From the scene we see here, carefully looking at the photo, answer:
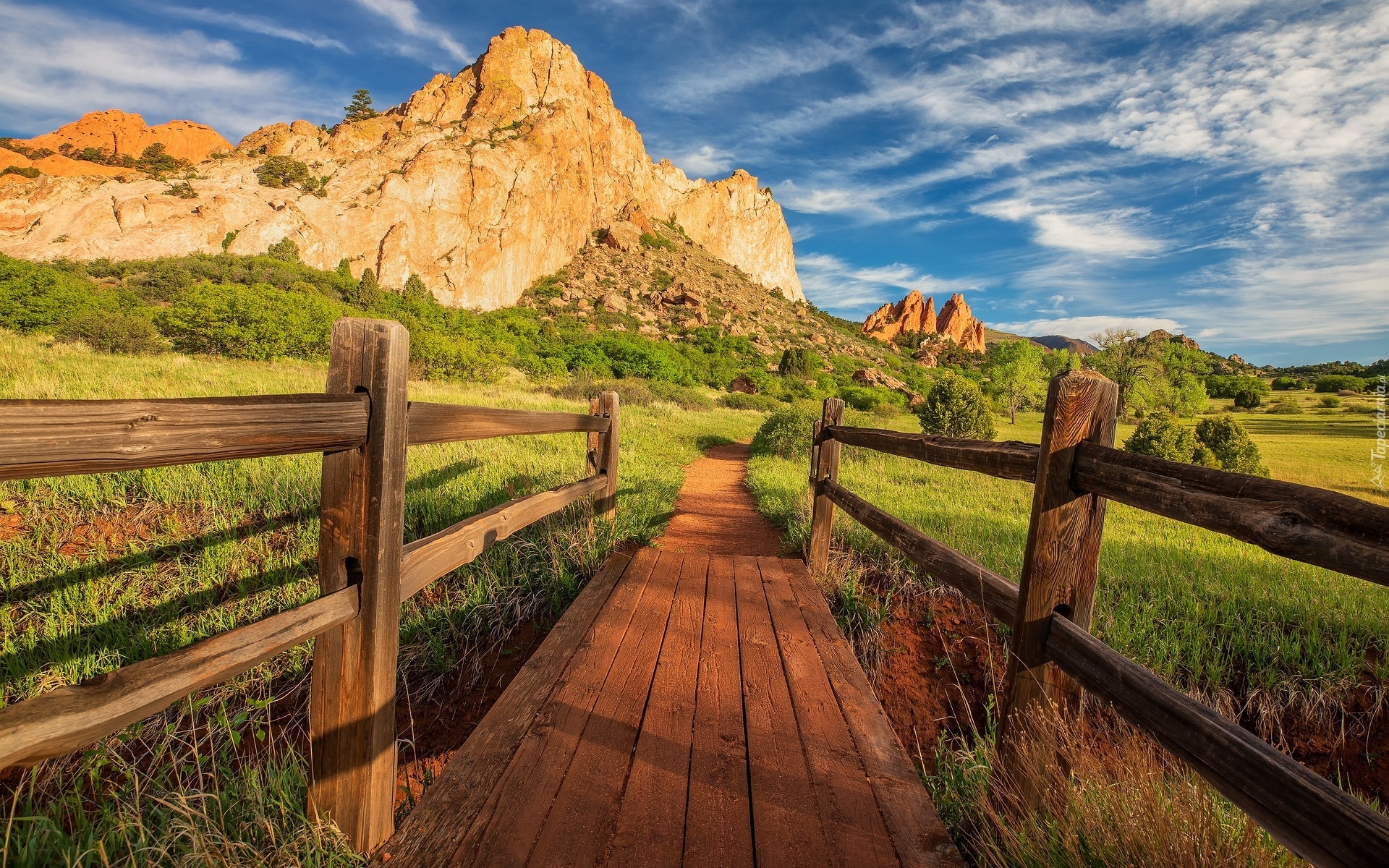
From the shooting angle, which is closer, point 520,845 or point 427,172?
point 520,845

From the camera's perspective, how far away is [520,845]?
5.68ft

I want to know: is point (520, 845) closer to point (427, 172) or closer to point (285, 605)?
point (285, 605)

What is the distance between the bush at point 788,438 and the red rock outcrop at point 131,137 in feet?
418

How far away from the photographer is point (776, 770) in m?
2.17

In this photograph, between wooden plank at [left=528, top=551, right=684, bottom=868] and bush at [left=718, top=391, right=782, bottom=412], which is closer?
wooden plank at [left=528, top=551, right=684, bottom=868]

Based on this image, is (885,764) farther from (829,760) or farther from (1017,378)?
(1017,378)

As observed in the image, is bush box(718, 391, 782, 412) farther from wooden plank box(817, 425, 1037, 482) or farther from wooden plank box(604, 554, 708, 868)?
wooden plank box(604, 554, 708, 868)

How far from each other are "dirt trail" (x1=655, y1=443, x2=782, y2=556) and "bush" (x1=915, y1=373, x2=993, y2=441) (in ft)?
28.6

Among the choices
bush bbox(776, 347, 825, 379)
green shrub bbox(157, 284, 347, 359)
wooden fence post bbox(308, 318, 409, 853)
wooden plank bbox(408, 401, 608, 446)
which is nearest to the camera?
wooden fence post bbox(308, 318, 409, 853)

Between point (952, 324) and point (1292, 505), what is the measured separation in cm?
16267

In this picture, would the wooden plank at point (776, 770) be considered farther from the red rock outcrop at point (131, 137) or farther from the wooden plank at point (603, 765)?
the red rock outcrop at point (131, 137)

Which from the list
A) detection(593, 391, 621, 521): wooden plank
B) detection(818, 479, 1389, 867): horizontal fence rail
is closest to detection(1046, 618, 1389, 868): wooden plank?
detection(818, 479, 1389, 867): horizontal fence rail

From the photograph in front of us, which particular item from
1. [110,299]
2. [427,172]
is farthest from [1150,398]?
[427,172]

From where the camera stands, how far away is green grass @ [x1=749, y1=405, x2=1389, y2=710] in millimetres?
3771
